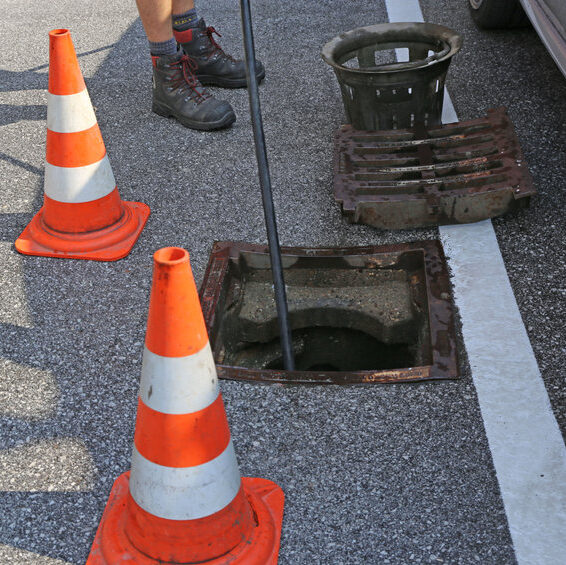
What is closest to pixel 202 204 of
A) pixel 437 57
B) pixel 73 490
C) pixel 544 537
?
pixel 437 57

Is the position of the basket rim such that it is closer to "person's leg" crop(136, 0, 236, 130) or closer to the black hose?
"person's leg" crop(136, 0, 236, 130)

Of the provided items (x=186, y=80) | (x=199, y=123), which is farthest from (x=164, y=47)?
(x=199, y=123)

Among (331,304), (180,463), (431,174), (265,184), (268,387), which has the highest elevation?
(265,184)

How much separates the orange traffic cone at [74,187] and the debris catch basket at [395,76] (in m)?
1.17

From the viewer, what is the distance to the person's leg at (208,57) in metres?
3.96

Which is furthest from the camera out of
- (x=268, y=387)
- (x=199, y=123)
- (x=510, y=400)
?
(x=199, y=123)

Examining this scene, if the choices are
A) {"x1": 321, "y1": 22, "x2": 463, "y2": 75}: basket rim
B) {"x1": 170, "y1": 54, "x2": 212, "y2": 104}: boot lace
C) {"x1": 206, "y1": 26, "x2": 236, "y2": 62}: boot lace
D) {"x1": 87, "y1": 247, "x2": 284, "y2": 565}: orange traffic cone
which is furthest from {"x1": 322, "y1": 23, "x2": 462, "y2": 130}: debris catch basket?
{"x1": 87, "y1": 247, "x2": 284, "y2": 565}: orange traffic cone

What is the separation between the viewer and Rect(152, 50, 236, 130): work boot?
12.1 feet

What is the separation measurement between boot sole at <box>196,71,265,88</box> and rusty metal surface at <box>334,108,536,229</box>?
947 mm

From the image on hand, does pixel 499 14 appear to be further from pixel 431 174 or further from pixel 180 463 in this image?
pixel 180 463

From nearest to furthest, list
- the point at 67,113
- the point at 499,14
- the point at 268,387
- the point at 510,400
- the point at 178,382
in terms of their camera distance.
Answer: the point at 178,382 < the point at 510,400 < the point at 268,387 < the point at 67,113 < the point at 499,14

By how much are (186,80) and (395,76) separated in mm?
1179

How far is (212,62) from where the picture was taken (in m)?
4.06

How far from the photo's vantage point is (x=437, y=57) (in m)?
3.27
